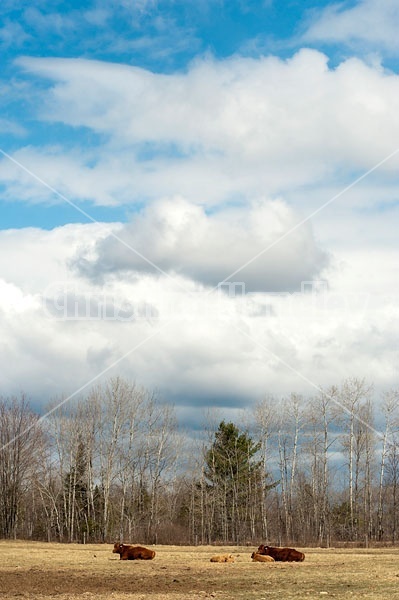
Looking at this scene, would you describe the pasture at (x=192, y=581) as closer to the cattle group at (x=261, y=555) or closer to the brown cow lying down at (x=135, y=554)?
the cattle group at (x=261, y=555)

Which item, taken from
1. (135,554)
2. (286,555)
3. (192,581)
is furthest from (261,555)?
(192,581)

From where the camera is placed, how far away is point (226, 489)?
263ft

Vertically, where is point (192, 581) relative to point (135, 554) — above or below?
above

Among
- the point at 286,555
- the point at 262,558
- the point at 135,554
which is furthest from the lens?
the point at 135,554

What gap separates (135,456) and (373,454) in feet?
81.1

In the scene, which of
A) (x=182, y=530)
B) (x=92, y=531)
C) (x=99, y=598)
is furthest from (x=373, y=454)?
(x=99, y=598)

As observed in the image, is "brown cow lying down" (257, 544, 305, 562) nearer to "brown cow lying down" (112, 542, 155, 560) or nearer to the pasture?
the pasture

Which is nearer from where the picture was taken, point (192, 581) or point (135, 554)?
point (192, 581)

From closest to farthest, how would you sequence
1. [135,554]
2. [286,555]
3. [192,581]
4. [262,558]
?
[192,581] < [262,558] < [286,555] < [135,554]

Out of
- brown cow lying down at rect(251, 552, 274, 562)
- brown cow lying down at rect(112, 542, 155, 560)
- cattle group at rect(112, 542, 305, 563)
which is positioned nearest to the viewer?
brown cow lying down at rect(251, 552, 274, 562)

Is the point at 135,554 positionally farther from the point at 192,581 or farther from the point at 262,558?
the point at 192,581

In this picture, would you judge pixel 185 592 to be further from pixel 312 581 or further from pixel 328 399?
pixel 328 399

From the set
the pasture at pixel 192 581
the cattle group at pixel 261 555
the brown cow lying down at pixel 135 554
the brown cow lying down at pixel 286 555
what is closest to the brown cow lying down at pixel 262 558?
the cattle group at pixel 261 555

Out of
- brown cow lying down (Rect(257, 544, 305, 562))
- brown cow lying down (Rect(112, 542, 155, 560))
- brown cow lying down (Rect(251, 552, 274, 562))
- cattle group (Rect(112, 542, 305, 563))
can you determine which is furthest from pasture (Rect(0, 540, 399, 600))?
brown cow lying down (Rect(112, 542, 155, 560))
